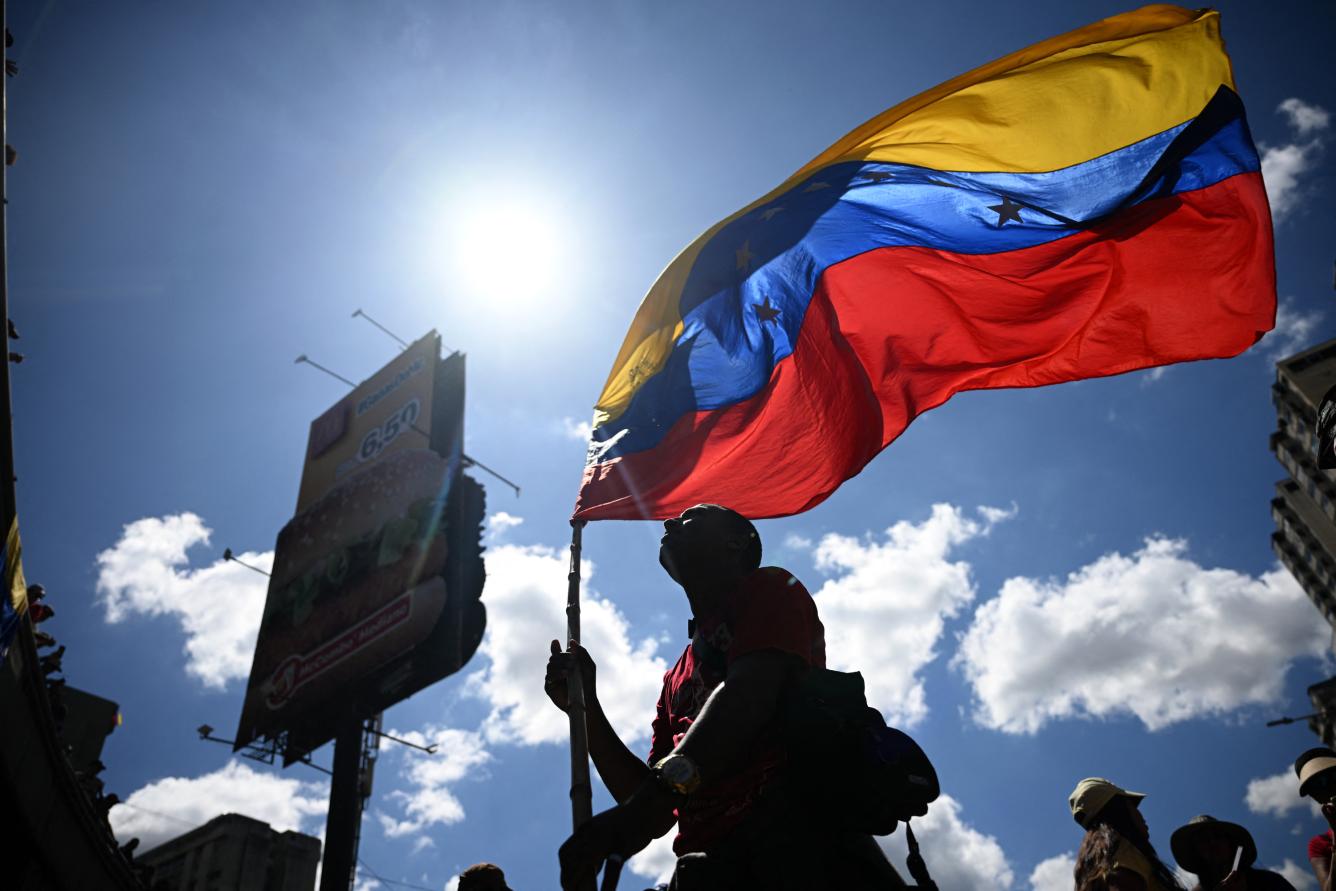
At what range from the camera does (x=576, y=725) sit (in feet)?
7.62

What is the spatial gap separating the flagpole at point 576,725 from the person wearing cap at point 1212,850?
8.66 ft

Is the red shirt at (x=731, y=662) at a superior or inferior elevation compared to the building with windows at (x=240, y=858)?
inferior

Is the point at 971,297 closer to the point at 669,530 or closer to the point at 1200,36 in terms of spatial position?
the point at 1200,36

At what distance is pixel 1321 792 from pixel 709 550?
258cm

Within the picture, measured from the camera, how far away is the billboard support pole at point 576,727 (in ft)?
6.90

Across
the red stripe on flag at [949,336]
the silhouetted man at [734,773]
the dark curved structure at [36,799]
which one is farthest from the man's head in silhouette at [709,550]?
the dark curved structure at [36,799]

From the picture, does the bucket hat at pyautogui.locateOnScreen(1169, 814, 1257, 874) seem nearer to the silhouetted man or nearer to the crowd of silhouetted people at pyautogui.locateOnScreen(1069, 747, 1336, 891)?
the crowd of silhouetted people at pyautogui.locateOnScreen(1069, 747, 1336, 891)

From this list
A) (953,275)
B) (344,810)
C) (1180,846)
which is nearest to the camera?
(1180,846)

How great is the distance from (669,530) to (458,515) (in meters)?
17.3

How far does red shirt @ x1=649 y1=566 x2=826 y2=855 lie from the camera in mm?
2002

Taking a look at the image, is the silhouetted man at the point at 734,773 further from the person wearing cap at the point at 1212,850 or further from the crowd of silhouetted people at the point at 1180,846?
the person wearing cap at the point at 1212,850

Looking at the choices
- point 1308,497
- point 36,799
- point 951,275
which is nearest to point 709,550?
point 951,275

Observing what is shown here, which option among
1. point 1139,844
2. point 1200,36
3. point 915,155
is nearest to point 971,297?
point 915,155

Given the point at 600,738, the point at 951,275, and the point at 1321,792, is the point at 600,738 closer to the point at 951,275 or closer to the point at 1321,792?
the point at 1321,792
